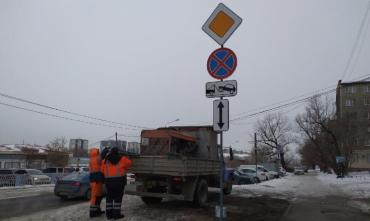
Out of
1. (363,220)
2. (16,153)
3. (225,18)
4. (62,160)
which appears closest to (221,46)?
(225,18)

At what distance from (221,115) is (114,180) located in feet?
13.3

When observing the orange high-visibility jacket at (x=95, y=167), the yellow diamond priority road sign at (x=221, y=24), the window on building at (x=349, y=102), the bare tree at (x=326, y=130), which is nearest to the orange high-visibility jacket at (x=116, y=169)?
the orange high-visibility jacket at (x=95, y=167)

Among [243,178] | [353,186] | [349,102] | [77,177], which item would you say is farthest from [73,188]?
[349,102]

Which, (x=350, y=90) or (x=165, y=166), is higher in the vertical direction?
(x=350, y=90)

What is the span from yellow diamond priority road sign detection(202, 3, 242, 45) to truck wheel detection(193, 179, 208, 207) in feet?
23.2

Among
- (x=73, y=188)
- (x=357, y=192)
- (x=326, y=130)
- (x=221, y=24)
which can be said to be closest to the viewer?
(x=221, y=24)

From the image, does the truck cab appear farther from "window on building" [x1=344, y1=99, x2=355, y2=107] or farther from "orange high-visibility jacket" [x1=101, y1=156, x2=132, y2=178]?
"window on building" [x1=344, y1=99, x2=355, y2=107]

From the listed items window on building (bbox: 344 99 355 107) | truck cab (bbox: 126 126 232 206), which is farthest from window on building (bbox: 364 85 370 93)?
truck cab (bbox: 126 126 232 206)

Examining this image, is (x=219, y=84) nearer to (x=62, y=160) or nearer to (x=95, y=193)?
(x=95, y=193)

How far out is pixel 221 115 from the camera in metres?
6.99

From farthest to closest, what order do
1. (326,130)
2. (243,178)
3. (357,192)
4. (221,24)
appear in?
1. (326,130)
2. (243,178)
3. (357,192)
4. (221,24)

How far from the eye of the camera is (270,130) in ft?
273

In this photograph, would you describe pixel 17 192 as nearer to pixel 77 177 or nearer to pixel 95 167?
pixel 77 177

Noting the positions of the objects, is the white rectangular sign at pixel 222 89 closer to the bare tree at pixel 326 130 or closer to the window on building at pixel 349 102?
the bare tree at pixel 326 130
